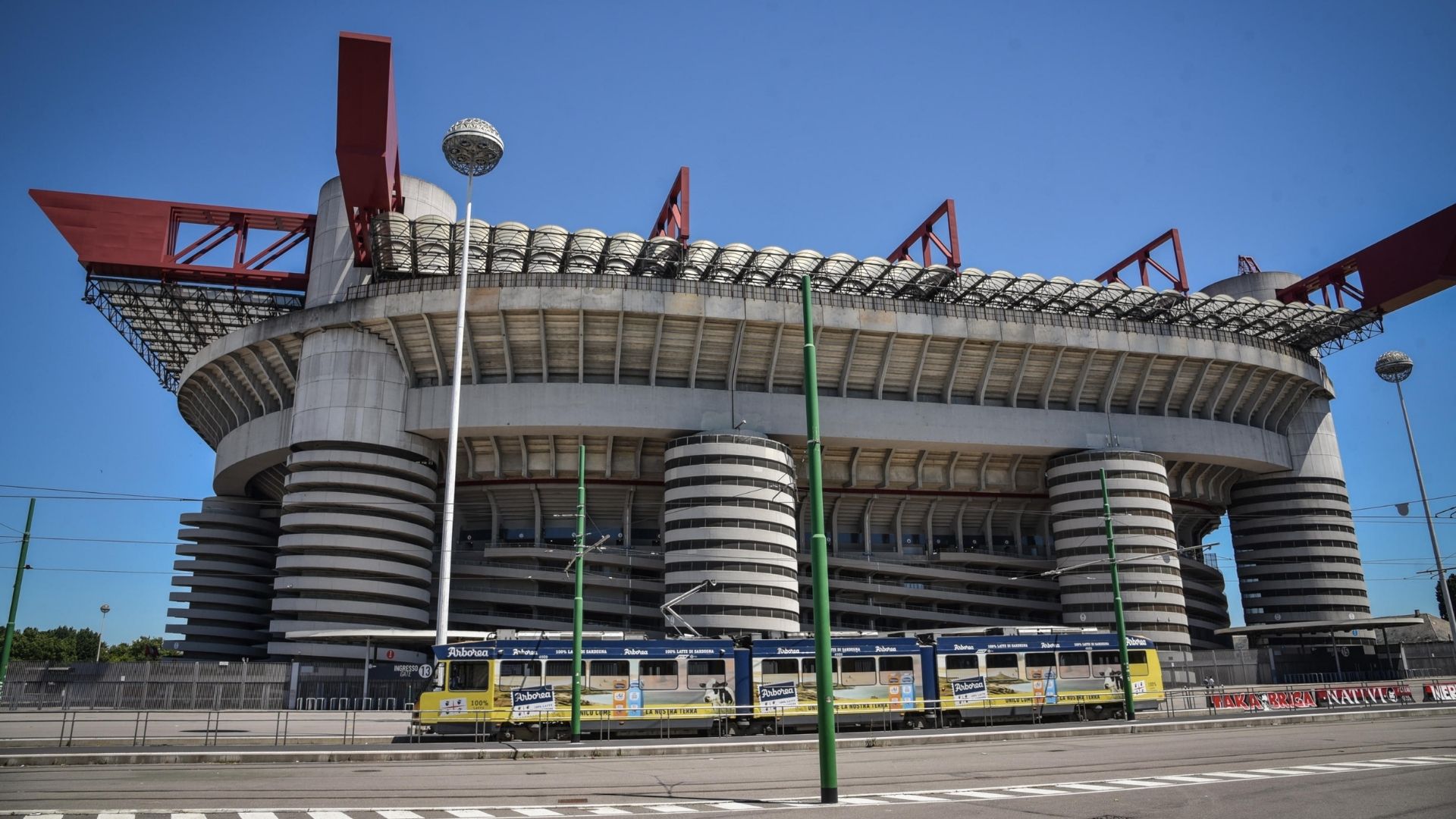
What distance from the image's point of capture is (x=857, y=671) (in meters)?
34.0

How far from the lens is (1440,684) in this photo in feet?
131

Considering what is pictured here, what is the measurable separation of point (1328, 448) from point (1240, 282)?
15709mm

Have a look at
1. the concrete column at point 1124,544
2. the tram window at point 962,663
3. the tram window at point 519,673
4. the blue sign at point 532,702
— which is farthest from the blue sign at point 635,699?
the concrete column at point 1124,544

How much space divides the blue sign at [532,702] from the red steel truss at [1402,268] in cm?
6171

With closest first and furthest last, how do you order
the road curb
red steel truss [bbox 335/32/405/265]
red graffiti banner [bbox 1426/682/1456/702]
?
the road curb
red graffiti banner [bbox 1426/682/1456/702]
red steel truss [bbox 335/32/405/265]

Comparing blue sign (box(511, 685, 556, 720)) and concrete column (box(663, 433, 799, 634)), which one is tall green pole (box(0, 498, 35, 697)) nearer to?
blue sign (box(511, 685, 556, 720))

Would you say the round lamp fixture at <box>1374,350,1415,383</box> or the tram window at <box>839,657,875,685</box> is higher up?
the round lamp fixture at <box>1374,350,1415,383</box>

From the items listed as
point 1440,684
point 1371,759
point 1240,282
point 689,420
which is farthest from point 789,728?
point 1240,282

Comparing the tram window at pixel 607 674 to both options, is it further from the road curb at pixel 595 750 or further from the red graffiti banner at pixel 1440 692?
the red graffiti banner at pixel 1440 692

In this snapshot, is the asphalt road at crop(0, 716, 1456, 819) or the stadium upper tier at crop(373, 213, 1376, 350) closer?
the asphalt road at crop(0, 716, 1456, 819)

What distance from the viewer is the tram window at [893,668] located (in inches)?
1347

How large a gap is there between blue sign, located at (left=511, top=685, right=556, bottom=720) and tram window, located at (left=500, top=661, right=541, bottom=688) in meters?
0.21

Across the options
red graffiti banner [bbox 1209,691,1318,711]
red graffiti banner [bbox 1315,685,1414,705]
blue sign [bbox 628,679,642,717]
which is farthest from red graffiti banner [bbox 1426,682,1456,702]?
blue sign [bbox 628,679,642,717]

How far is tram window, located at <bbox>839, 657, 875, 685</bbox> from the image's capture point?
33719mm
